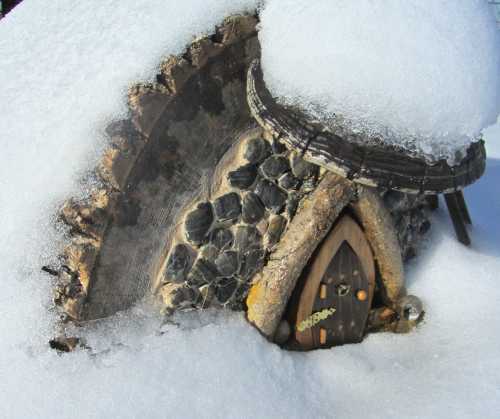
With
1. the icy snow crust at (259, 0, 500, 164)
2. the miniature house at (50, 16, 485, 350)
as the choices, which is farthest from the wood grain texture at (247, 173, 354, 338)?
the icy snow crust at (259, 0, 500, 164)

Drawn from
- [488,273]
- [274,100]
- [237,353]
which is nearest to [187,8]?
[274,100]

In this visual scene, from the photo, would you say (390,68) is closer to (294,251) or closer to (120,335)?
(294,251)

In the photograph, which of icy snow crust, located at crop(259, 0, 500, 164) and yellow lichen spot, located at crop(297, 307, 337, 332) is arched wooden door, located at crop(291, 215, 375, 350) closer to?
yellow lichen spot, located at crop(297, 307, 337, 332)

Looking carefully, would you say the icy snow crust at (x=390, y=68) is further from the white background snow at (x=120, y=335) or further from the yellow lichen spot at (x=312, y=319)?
the yellow lichen spot at (x=312, y=319)

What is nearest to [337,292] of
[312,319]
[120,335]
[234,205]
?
[312,319]

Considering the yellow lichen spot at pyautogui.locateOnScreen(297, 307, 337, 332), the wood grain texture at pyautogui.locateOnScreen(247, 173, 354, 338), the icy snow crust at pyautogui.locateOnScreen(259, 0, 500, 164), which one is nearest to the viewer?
the icy snow crust at pyautogui.locateOnScreen(259, 0, 500, 164)
